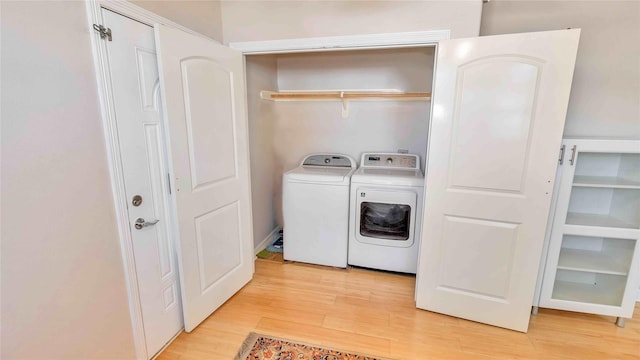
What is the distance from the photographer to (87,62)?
4.08ft

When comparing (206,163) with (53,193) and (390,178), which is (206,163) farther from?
(390,178)

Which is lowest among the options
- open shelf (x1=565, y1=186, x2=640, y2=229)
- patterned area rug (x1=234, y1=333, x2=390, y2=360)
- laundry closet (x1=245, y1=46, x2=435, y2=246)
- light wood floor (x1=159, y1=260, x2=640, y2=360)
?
patterned area rug (x1=234, y1=333, x2=390, y2=360)

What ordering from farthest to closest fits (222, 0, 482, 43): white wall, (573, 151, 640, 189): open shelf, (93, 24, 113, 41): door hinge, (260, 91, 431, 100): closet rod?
(260, 91, 431, 100): closet rod < (573, 151, 640, 189): open shelf < (222, 0, 482, 43): white wall < (93, 24, 113, 41): door hinge

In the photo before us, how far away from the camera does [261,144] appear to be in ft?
10.0

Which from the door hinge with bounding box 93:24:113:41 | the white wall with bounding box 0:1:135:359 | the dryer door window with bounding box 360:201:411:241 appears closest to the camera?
the white wall with bounding box 0:1:135:359

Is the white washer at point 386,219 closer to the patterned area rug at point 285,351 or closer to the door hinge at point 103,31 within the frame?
the patterned area rug at point 285,351

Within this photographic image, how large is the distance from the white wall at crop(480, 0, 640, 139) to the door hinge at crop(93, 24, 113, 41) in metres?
2.43

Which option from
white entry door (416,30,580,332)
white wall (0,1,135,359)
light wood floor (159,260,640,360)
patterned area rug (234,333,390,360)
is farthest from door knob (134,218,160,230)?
white entry door (416,30,580,332)

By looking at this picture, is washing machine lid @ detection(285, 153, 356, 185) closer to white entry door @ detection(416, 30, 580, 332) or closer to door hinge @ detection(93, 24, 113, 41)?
white entry door @ detection(416, 30, 580, 332)

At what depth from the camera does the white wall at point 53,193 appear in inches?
39.8

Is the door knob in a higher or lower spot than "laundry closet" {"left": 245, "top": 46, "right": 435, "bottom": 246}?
lower

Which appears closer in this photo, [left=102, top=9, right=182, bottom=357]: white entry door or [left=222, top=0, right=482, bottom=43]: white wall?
[left=102, top=9, right=182, bottom=357]: white entry door

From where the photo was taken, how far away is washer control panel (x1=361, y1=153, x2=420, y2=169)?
2828 millimetres

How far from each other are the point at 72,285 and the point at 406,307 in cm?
205
